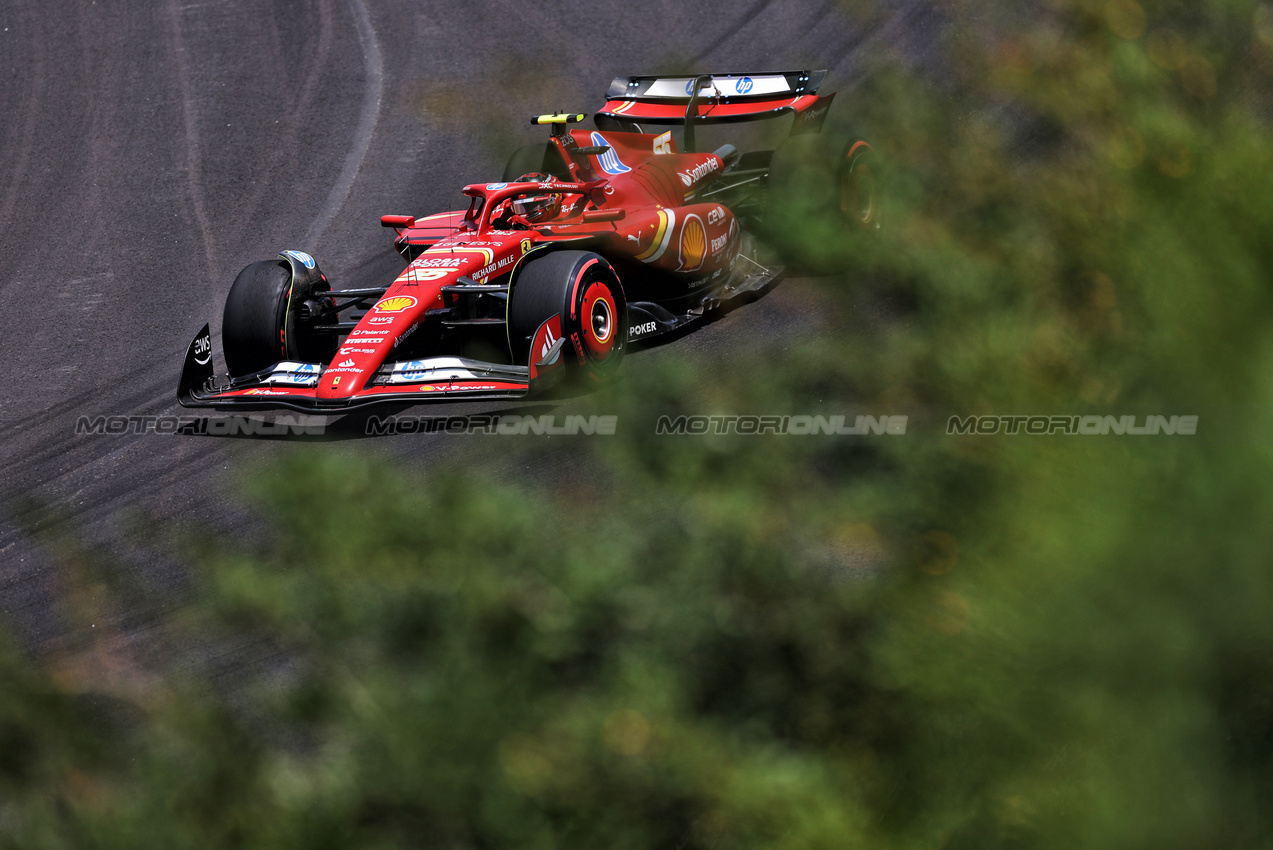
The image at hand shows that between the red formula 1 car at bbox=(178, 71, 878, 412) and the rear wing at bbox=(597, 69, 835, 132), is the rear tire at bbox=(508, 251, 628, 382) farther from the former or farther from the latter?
the rear wing at bbox=(597, 69, 835, 132)

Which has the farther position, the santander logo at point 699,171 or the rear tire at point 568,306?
the santander logo at point 699,171

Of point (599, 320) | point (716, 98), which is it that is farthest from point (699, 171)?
point (599, 320)

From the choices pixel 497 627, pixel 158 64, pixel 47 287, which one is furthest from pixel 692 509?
pixel 158 64

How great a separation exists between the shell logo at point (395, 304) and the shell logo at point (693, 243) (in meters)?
2.06

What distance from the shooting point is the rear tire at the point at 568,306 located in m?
6.86

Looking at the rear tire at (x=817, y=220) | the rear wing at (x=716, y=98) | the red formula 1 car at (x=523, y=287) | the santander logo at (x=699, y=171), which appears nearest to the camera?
the rear tire at (x=817, y=220)

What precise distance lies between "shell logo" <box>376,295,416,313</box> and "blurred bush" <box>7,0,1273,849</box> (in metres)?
5.60

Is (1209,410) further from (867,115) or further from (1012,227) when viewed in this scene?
(867,115)

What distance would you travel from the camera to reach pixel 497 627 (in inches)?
59.7

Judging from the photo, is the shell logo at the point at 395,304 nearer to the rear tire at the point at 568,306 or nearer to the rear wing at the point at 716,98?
the rear tire at the point at 568,306

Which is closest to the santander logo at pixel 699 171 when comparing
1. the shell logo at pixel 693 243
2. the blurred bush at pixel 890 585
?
the shell logo at pixel 693 243

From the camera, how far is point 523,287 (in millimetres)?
6977

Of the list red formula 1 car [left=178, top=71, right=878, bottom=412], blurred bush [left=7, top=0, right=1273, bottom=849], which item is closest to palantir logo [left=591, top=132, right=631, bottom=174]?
red formula 1 car [left=178, top=71, right=878, bottom=412]

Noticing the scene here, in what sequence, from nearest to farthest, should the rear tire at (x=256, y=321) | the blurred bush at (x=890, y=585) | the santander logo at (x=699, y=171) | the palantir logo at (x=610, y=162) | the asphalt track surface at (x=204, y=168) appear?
the blurred bush at (x=890, y=585) → the asphalt track surface at (x=204, y=168) → the rear tire at (x=256, y=321) → the palantir logo at (x=610, y=162) → the santander logo at (x=699, y=171)
